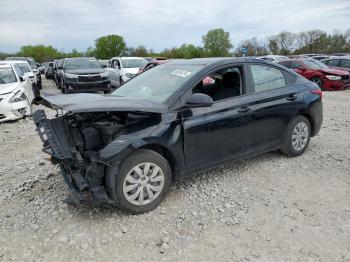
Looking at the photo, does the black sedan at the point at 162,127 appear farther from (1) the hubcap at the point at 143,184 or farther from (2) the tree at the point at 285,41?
(2) the tree at the point at 285,41

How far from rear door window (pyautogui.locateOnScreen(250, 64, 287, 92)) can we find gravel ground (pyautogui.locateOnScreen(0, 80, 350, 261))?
1.18 meters

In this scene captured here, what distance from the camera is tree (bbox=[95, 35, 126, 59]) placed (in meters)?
82.4

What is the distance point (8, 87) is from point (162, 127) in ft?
22.5

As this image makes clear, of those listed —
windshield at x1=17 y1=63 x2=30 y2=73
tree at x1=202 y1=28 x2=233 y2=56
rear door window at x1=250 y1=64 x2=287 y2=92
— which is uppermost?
tree at x1=202 y1=28 x2=233 y2=56

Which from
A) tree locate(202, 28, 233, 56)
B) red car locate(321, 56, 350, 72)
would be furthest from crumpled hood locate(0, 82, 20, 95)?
tree locate(202, 28, 233, 56)

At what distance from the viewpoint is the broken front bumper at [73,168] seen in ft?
10.5

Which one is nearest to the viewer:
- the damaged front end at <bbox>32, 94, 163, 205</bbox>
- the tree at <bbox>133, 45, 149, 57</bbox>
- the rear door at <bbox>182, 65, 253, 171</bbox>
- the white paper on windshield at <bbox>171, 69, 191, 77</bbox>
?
the damaged front end at <bbox>32, 94, 163, 205</bbox>

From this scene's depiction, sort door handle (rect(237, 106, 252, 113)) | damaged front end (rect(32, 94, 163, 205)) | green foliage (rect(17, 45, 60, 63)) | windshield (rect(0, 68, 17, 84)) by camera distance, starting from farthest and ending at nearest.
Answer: green foliage (rect(17, 45, 60, 63)), windshield (rect(0, 68, 17, 84)), door handle (rect(237, 106, 252, 113)), damaged front end (rect(32, 94, 163, 205))

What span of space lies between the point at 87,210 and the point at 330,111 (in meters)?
7.85

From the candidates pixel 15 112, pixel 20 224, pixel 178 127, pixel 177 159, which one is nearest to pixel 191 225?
pixel 177 159

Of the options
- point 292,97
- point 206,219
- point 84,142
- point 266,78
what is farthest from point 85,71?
point 206,219

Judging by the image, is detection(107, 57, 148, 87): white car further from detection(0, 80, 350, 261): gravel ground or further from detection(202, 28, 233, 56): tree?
detection(202, 28, 233, 56): tree

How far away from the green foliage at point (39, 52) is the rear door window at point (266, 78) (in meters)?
87.1

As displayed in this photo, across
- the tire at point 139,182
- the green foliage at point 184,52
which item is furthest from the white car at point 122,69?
the green foliage at point 184,52
